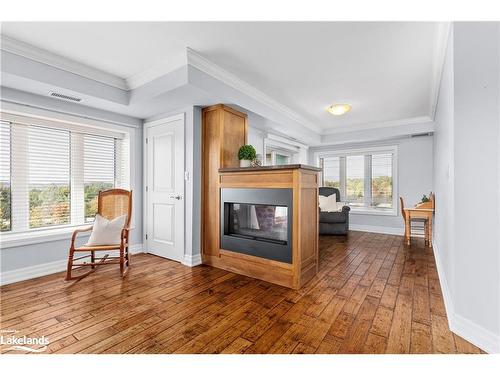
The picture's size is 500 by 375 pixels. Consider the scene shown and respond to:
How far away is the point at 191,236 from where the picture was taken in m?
3.27

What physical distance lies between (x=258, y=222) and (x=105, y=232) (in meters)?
1.89

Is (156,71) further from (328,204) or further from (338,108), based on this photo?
(328,204)

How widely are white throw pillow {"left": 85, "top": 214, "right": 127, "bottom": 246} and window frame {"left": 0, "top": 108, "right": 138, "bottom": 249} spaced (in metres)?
0.53

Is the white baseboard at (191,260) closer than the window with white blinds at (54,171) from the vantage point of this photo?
No

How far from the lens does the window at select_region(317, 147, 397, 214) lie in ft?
18.5

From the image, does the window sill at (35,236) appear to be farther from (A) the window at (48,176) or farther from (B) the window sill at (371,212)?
(B) the window sill at (371,212)

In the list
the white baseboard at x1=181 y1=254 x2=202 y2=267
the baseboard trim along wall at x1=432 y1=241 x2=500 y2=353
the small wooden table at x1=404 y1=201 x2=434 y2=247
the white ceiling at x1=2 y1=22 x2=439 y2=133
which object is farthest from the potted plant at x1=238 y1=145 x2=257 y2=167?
the small wooden table at x1=404 y1=201 x2=434 y2=247

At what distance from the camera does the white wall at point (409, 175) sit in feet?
16.8

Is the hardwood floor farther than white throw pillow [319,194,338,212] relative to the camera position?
No

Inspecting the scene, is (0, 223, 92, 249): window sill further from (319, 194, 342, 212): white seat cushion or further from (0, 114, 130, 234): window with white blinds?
(319, 194, 342, 212): white seat cushion

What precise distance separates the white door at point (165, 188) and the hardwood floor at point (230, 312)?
51cm

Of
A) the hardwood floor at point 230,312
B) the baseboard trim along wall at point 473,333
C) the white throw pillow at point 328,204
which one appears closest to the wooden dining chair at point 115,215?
the hardwood floor at point 230,312

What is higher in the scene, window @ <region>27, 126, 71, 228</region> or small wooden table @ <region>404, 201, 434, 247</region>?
window @ <region>27, 126, 71, 228</region>

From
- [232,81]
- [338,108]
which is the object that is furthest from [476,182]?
[232,81]
